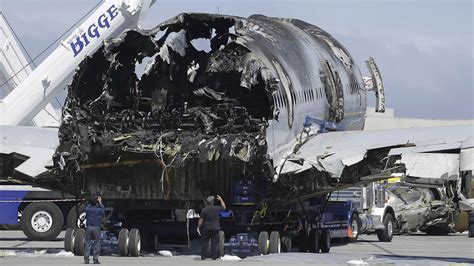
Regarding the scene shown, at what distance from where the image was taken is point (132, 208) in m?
25.9

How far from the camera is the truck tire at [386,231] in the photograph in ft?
123

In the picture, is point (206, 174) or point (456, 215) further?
point (456, 215)

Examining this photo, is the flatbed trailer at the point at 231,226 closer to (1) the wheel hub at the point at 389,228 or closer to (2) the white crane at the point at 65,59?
(1) the wheel hub at the point at 389,228

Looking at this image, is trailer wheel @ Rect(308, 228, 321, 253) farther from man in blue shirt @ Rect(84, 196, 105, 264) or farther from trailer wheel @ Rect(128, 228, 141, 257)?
man in blue shirt @ Rect(84, 196, 105, 264)

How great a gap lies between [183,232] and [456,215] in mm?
20219

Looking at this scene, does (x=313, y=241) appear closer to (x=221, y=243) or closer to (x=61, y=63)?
(x=221, y=243)

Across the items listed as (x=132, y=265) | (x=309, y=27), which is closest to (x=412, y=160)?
(x=132, y=265)

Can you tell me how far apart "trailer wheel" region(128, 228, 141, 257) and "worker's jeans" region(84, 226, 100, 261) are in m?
1.81

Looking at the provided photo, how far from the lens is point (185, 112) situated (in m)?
25.6

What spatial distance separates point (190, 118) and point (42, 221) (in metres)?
11.1

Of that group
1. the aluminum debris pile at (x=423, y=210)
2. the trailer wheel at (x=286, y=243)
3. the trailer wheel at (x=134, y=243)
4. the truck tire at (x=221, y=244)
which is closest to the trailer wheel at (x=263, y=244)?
the truck tire at (x=221, y=244)

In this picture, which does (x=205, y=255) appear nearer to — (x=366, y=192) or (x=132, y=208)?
(x=132, y=208)

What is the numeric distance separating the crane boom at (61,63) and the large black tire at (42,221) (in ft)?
42.4

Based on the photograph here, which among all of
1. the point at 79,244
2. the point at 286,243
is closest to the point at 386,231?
the point at 286,243
